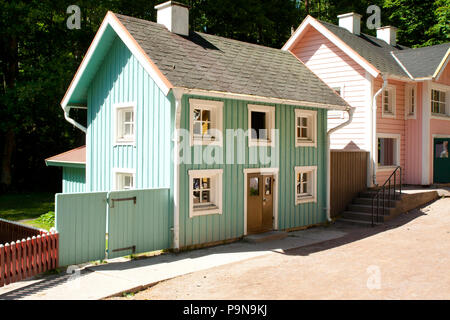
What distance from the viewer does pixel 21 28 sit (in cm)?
2620

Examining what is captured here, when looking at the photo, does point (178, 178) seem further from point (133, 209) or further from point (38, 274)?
point (38, 274)

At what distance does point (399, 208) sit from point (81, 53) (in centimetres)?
2417

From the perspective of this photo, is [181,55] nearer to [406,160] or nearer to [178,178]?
[178,178]

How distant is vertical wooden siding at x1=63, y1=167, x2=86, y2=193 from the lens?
17266 mm

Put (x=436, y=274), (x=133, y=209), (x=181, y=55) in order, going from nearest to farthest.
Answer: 1. (x=436, y=274)
2. (x=133, y=209)
3. (x=181, y=55)

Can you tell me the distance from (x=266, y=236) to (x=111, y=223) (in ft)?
16.4

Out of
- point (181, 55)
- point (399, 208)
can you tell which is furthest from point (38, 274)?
point (399, 208)

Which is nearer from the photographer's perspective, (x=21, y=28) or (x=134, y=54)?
(x=134, y=54)

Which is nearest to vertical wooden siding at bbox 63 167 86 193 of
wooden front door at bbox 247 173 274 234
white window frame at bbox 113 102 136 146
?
white window frame at bbox 113 102 136 146

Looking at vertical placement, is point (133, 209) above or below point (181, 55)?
below

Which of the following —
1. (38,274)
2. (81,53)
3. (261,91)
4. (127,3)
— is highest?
(127,3)

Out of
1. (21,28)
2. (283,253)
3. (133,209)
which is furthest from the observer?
(21,28)

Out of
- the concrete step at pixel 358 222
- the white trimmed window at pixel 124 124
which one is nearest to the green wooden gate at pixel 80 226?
the white trimmed window at pixel 124 124

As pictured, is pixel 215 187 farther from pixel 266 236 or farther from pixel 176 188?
pixel 266 236
